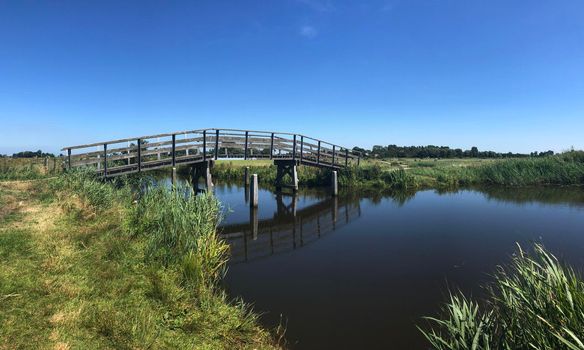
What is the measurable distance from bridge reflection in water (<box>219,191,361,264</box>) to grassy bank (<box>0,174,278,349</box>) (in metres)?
2.59

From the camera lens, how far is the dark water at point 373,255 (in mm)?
6652

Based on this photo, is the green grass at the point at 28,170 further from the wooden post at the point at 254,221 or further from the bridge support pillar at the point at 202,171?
the wooden post at the point at 254,221

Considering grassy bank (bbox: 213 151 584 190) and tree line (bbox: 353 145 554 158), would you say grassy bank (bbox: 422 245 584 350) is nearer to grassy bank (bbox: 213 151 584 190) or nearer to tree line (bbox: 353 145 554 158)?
grassy bank (bbox: 213 151 584 190)

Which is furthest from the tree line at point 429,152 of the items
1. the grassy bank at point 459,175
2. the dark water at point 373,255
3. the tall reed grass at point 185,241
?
the tall reed grass at point 185,241

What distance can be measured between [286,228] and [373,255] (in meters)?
5.26

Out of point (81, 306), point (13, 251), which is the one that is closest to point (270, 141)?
point (13, 251)

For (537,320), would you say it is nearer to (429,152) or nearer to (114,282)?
(114,282)

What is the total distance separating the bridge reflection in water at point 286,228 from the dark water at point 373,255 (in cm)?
5

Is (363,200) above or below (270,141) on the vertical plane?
below

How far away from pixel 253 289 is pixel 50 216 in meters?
6.25

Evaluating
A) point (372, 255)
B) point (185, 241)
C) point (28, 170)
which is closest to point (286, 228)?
point (372, 255)

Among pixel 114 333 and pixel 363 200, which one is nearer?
pixel 114 333

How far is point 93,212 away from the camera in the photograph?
10445mm

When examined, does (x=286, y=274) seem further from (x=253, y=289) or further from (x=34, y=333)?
(x=34, y=333)
